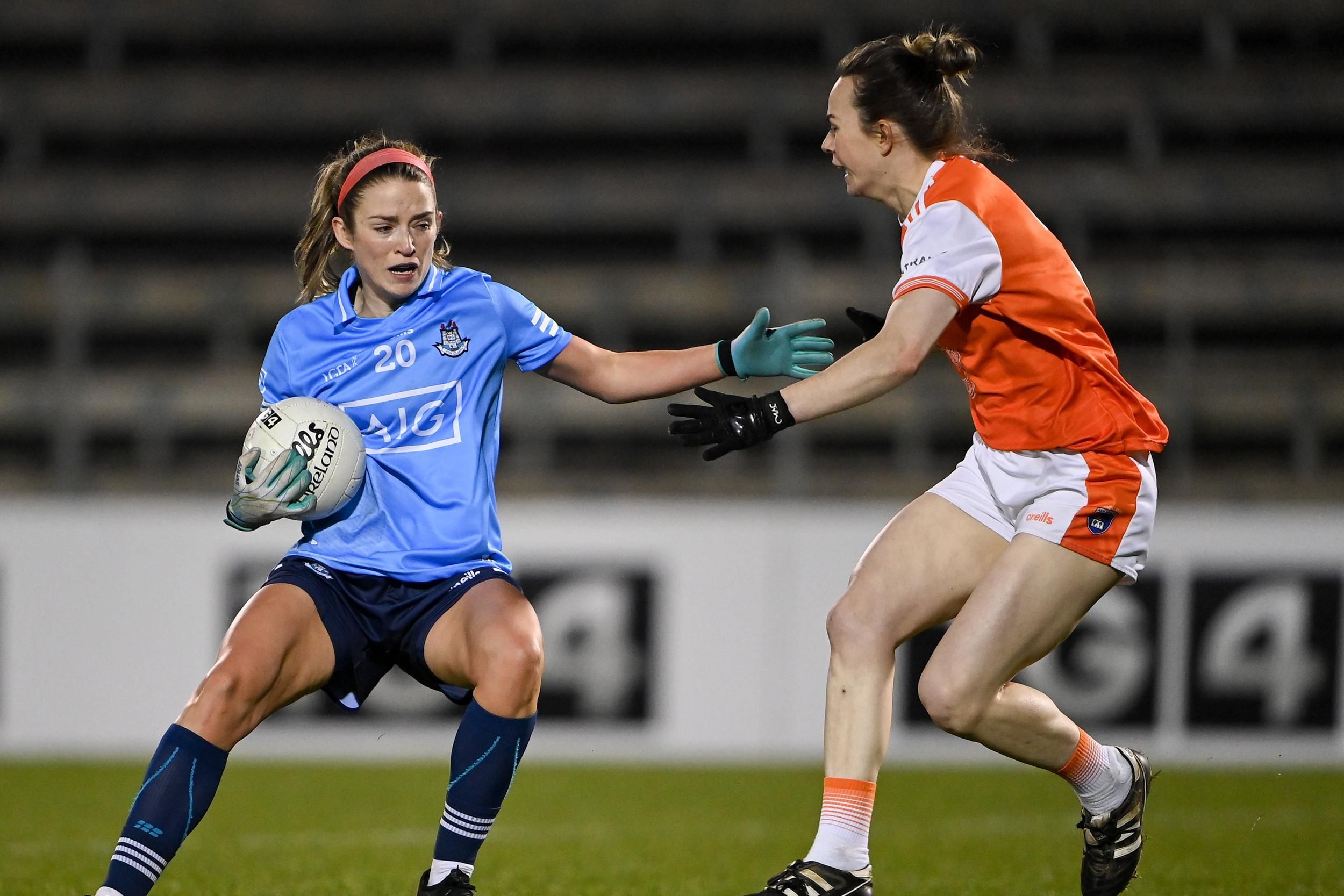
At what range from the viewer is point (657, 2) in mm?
12758

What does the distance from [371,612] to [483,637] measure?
32 cm

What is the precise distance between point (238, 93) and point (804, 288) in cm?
595

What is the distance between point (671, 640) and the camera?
8.16 m

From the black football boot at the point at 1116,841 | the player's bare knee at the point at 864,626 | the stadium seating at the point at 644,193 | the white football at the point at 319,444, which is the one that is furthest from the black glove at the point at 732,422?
the stadium seating at the point at 644,193

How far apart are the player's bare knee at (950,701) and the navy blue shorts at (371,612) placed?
3.35ft

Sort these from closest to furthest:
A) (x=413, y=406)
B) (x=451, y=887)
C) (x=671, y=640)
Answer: (x=451, y=887)
(x=413, y=406)
(x=671, y=640)

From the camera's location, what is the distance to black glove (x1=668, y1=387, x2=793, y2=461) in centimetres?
338

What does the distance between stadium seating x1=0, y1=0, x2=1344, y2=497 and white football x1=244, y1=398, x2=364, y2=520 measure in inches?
263

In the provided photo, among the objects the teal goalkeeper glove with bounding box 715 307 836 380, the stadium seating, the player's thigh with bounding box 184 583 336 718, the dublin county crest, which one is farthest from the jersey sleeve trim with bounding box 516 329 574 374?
the stadium seating

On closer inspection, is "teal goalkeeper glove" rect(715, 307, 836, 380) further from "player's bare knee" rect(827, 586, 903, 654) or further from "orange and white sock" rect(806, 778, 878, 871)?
"orange and white sock" rect(806, 778, 878, 871)

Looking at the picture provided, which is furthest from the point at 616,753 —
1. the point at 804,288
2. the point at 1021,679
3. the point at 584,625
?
the point at 804,288

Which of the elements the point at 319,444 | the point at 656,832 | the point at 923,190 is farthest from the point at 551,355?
the point at 656,832

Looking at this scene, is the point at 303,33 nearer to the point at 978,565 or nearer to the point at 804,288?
the point at 804,288

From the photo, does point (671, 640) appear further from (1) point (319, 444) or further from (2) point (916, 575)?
(1) point (319, 444)
